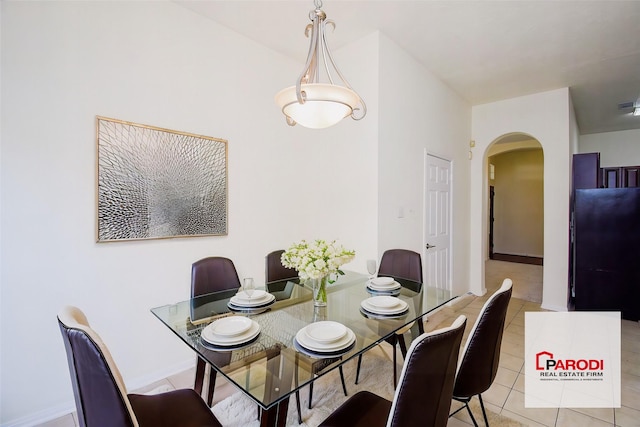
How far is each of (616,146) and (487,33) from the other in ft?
18.6

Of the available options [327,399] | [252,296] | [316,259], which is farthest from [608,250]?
[252,296]

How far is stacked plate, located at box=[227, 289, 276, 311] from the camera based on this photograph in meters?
1.70

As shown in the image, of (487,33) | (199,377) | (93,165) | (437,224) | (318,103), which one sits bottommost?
(199,377)

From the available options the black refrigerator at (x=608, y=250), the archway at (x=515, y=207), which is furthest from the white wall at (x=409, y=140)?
the archway at (x=515, y=207)

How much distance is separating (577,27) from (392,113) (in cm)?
175

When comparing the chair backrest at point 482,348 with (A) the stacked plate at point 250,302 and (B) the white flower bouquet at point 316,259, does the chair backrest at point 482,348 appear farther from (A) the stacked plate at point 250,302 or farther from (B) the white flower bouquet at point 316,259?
(A) the stacked plate at point 250,302

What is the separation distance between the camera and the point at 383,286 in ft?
6.66

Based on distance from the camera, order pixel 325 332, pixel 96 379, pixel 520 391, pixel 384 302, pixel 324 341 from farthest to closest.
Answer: pixel 520 391 → pixel 384 302 → pixel 325 332 → pixel 324 341 → pixel 96 379

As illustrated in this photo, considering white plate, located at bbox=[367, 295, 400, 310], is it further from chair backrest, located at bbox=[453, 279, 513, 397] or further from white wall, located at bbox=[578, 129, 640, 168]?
white wall, located at bbox=[578, 129, 640, 168]

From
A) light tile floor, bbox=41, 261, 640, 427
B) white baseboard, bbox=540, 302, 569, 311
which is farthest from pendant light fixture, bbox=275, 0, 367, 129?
white baseboard, bbox=540, 302, 569, 311

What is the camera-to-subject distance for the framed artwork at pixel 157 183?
1.99 metres

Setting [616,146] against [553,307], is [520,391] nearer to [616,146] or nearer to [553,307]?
[553,307]

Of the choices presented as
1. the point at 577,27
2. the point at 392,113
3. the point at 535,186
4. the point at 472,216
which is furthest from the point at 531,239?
the point at 392,113

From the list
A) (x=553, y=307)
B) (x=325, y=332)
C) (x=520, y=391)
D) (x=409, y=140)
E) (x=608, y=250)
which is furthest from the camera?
(x=553, y=307)
